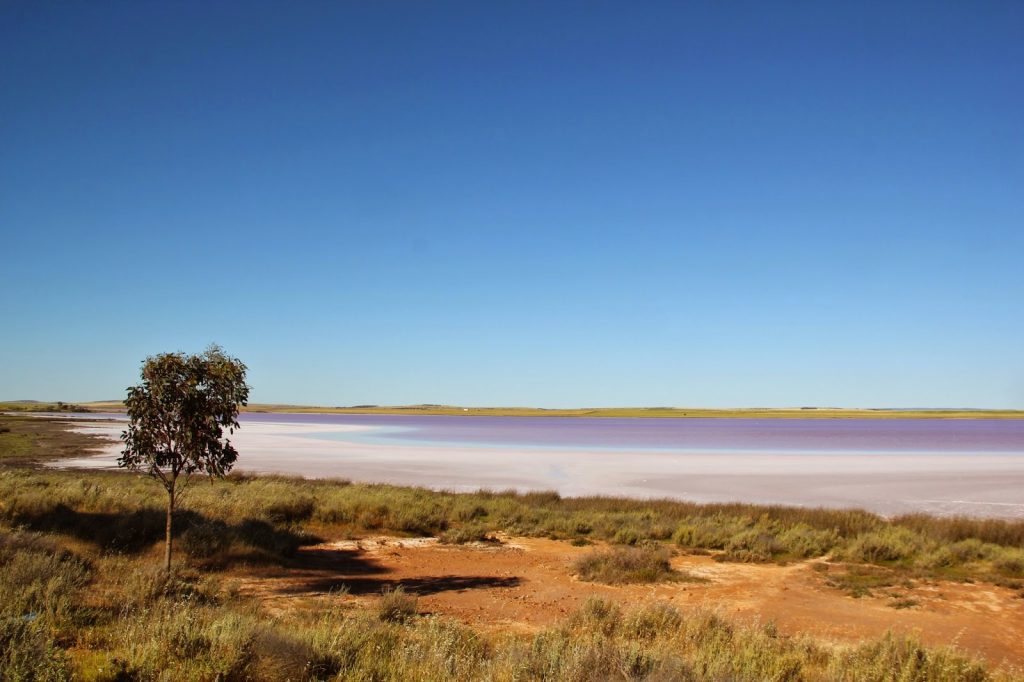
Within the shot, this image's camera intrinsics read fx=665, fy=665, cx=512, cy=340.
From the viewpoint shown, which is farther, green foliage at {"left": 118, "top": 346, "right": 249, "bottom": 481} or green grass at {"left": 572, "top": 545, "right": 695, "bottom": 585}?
green grass at {"left": 572, "top": 545, "right": 695, "bottom": 585}

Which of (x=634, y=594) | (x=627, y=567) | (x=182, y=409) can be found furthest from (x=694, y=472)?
(x=182, y=409)

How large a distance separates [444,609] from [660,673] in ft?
19.7

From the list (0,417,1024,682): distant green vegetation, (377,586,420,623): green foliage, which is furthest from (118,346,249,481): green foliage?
(377,586,420,623): green foliage

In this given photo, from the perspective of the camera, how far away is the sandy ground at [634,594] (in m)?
10.6

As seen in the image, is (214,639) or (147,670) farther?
(214,639)

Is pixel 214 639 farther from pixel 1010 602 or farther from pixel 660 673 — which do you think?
pixel 1010 602

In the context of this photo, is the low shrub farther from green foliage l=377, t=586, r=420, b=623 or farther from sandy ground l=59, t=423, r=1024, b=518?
sandy ground l=59, t=423, r=1024, b=518

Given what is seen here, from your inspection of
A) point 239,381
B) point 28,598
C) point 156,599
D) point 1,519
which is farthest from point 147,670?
point 1,519

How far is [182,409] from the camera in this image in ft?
35.0

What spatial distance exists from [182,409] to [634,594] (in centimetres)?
860

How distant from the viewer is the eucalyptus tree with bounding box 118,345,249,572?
10.7m

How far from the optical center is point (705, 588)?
1325 centimetres

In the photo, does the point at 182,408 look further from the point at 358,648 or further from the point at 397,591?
the point at 358,648

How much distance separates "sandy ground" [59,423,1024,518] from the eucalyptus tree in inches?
704
